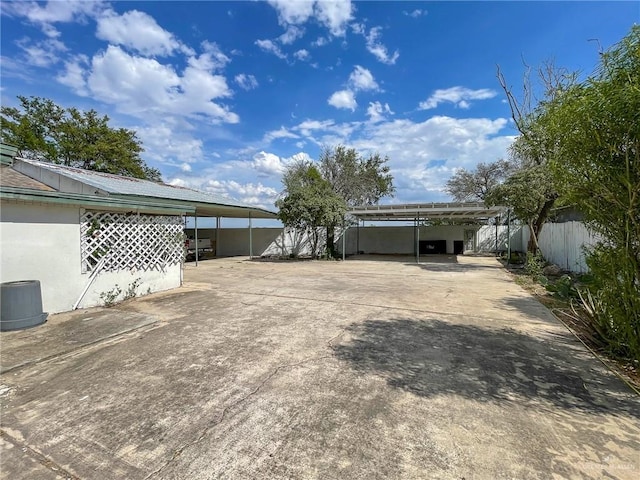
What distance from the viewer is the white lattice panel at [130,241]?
19.6 feet

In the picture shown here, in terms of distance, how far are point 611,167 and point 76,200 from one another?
7.59 m

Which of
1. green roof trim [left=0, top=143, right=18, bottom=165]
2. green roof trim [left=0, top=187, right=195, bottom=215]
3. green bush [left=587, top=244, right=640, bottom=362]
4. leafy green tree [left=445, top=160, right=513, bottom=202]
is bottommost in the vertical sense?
green bush [left=587, top=244, right=640, bottom=362]

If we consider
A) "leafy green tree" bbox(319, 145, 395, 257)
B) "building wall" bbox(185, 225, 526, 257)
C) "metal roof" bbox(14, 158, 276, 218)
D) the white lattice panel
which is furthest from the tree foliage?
the white lattice panel

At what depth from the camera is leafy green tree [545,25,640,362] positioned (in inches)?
104

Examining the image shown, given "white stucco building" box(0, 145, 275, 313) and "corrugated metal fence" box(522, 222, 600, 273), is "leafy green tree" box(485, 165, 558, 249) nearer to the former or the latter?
"corrugated metal fence" box(522, 222, 600, 273)

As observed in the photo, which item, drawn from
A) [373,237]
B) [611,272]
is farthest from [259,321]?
[373,237]

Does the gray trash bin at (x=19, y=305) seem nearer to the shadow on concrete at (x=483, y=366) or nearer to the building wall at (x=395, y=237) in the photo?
the shadow on concrete at (x=483, y=366)

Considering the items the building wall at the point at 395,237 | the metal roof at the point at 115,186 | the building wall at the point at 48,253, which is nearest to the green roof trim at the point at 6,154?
the metal roof at the point at 115,186

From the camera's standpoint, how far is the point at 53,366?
135 inches

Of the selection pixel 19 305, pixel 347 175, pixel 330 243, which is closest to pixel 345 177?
pixel 347 175

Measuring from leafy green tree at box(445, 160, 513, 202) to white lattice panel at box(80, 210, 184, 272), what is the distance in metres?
23.7

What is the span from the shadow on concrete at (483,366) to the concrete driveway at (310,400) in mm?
21

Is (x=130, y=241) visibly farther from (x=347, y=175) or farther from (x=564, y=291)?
(x=347, y=175)

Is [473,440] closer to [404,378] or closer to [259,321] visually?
[404,378]
